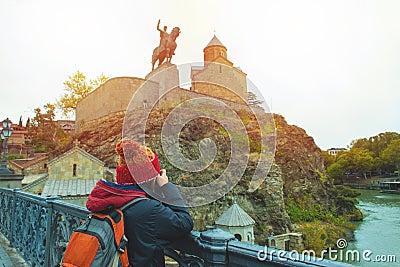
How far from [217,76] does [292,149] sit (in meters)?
14.1

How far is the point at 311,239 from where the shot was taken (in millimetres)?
19688

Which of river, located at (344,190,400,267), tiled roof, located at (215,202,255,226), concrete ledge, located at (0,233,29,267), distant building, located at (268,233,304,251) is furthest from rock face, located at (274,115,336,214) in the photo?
concrete ledge, located at (0,233,29,267)

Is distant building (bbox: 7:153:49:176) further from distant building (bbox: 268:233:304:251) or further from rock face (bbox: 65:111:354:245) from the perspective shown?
distant building (bbox: 268:233:304:251)

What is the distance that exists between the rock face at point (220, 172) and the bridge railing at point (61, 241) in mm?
12571

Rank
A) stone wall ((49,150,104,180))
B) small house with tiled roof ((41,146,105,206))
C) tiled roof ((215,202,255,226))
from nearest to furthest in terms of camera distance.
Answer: tiled roof ((215,202,255,226)), small house with tiled roof ((41,146,105,206)), stone wall ((49,150,104,180))

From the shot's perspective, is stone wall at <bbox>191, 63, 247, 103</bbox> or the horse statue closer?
the horse statue

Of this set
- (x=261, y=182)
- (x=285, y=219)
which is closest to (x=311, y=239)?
(x=285, y=219)

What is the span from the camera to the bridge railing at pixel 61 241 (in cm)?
136

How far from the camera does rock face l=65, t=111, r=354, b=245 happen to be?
58.9 ft

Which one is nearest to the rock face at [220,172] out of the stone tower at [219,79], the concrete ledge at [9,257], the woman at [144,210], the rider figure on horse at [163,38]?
the rider figure on horse at [163,38]

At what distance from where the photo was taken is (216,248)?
4.90ft

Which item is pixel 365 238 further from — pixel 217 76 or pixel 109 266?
pixel 109 266

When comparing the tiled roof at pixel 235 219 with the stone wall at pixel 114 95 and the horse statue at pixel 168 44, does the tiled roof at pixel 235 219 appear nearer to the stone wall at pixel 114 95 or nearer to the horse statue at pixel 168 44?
the stone wall at pixel 114 95

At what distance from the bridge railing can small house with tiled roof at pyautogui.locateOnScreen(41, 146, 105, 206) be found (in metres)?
8.07
